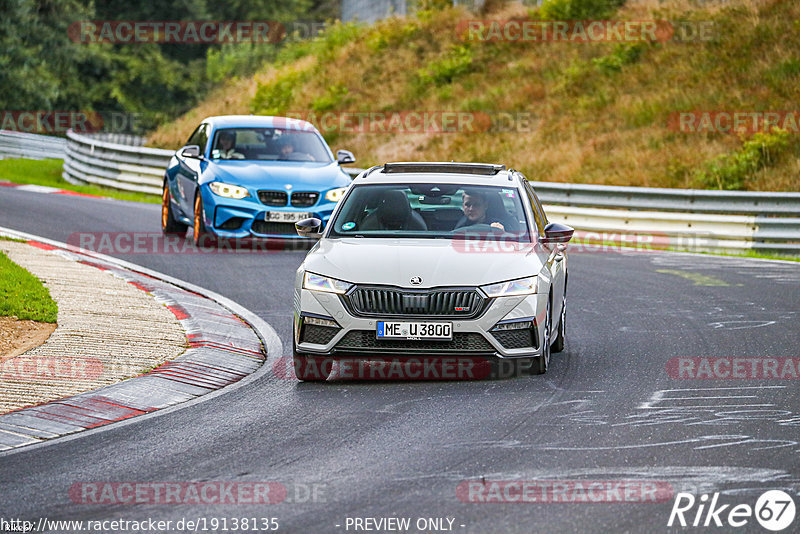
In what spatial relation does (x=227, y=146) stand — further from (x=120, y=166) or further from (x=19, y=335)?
(x=120, y=166)

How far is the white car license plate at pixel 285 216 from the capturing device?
1716 centimetres

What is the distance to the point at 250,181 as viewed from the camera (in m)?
17.3

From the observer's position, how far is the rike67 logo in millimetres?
5816

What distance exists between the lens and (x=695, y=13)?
3609 centimetres

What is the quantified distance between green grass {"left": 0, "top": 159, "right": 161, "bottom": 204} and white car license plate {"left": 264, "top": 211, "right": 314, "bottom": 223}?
9.54 metres

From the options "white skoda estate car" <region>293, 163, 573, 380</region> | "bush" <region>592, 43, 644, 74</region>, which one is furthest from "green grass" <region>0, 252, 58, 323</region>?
"bush" <region>592, 43, 644, 74</region>

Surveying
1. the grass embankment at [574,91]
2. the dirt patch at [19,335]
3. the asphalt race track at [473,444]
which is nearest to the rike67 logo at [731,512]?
the asphalt race track at [473,444]

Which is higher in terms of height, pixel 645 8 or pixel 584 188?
pixel 645 8

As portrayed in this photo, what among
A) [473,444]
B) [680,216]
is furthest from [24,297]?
[680,216]

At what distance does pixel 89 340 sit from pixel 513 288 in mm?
3608

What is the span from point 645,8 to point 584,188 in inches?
655

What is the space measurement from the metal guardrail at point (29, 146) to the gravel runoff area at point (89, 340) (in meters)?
24.2

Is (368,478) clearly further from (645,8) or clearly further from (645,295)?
(645,8)

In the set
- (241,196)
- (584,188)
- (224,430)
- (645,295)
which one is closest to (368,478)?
(224,430)
